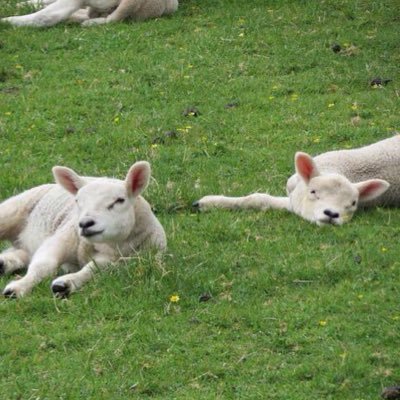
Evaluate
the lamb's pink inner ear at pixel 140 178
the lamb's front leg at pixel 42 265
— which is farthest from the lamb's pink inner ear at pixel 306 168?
the lamb's front leg at pixel 42 265

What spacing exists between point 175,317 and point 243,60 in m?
7.27

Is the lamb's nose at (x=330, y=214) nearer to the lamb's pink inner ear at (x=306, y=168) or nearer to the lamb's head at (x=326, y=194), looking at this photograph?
the lamb's head at (x=326, y=194)

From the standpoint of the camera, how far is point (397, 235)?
10789mm

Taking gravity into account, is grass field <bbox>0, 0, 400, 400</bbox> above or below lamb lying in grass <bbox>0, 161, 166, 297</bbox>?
below

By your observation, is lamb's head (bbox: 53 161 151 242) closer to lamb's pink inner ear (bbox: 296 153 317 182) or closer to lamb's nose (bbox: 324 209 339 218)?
lamb's nose (bbox: 324 209 339 218)

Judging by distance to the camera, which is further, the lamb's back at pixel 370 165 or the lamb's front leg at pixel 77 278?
the lamb's back at pixel 370 165

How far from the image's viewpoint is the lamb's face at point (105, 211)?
952cm

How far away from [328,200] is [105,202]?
89.2 inches

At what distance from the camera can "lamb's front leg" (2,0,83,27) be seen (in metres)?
17.5

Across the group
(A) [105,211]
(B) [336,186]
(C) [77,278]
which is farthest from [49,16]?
(C) [77,278]

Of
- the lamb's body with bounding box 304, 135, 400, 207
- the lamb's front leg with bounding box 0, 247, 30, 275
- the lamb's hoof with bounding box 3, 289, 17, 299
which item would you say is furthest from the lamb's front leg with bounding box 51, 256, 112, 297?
the lamb's body with bounding box 304, 135, 400, 207

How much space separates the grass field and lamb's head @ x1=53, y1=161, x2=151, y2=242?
0.31m

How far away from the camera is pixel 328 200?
11242 mm

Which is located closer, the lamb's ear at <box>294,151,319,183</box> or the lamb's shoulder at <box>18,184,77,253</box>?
the lamb's shoulder at <box>18,184,77,253</box>
